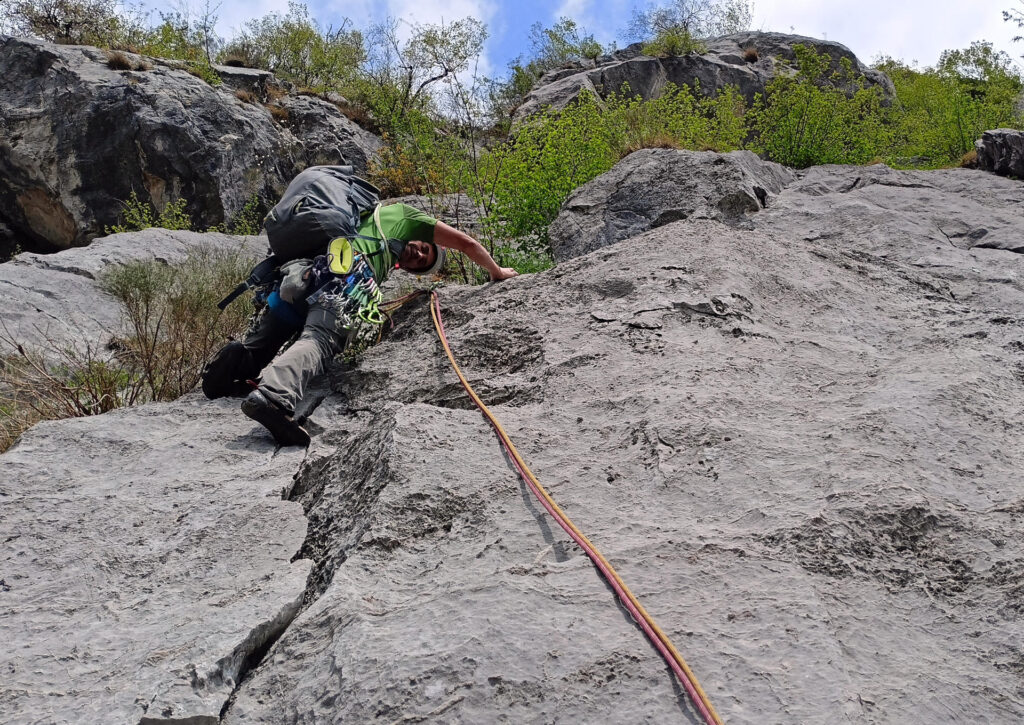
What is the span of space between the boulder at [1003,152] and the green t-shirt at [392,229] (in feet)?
16.5

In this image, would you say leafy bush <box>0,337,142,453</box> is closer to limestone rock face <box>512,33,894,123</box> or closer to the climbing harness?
the climbing harness

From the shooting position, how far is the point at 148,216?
10.1m

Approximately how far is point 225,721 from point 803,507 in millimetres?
1554

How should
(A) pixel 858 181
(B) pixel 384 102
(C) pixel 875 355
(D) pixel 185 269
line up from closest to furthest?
(C) pixel 875 355, (A) pixel 858 181, (D) pixel 185 269, (B) pixel 384 102

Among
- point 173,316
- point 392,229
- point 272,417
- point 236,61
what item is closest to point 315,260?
point 392,229

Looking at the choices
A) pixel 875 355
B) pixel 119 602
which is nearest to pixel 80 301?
pixel 119 602

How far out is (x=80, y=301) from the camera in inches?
229

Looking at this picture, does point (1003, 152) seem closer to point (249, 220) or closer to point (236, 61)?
point (249, 220)

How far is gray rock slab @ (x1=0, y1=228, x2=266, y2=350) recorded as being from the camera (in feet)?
17.3

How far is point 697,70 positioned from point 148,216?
1082 cm

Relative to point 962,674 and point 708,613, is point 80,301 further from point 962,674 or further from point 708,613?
point 962,674

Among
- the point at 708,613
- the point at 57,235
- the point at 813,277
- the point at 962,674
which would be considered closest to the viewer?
the point at 962,674

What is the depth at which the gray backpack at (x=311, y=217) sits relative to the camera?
3982mm

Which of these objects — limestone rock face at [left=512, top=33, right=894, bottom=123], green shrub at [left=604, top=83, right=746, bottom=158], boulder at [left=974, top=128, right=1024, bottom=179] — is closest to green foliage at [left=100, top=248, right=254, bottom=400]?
green shrub at [left=604, top=83, right=746, bottom=158]
